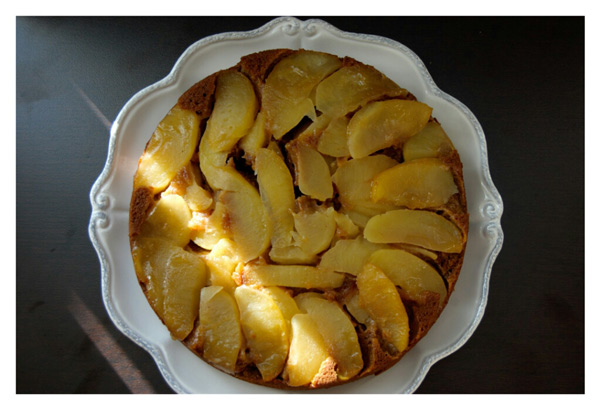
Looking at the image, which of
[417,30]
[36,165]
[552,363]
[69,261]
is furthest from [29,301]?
[552,363]

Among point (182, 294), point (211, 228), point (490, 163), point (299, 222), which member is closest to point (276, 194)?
point (299, 222)

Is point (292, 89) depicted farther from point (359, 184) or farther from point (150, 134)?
point (150, 134)

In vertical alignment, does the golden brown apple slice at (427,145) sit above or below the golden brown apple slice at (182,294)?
above

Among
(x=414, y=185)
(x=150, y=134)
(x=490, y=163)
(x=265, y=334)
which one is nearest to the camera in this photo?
(x=265, y=334)

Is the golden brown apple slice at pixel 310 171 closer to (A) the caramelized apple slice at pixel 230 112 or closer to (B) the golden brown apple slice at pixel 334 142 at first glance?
(B) the golden brown apple slice at pixel 334 142

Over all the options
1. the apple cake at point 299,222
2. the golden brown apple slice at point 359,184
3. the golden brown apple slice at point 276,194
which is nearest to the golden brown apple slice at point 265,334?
the apple cake at point 299,222

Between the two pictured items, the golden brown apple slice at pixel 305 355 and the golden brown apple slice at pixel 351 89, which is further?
the golden brown apple slice at pixel 351 89
